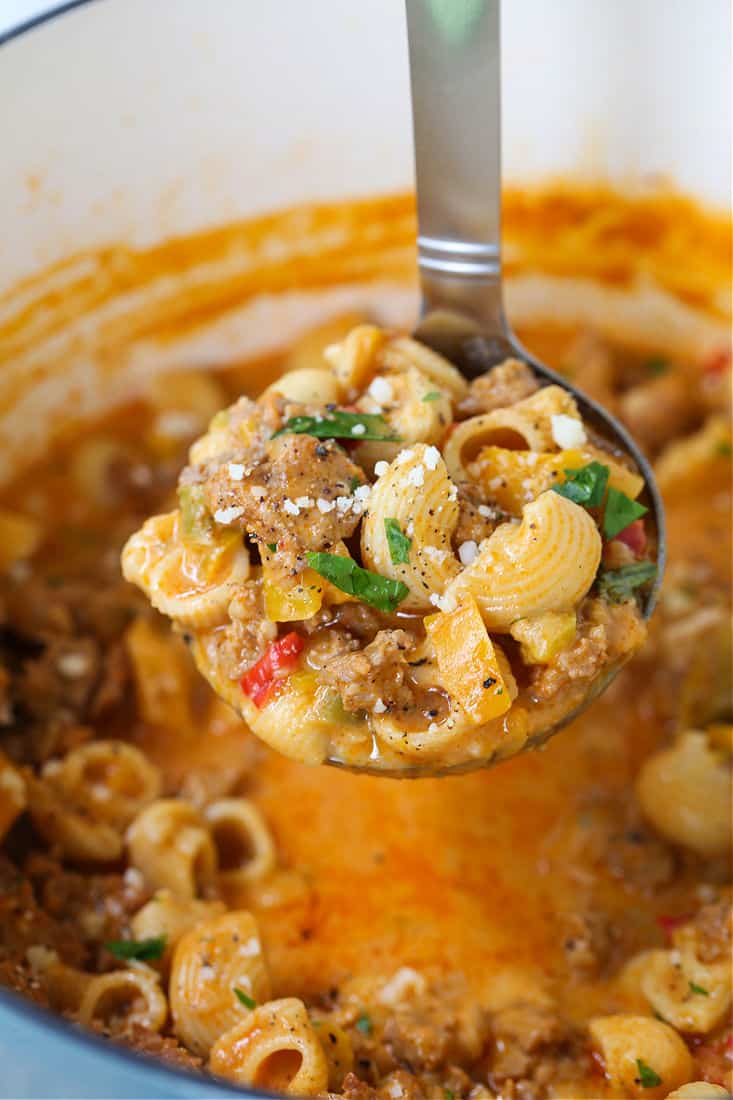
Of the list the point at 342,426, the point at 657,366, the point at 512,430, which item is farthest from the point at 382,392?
the point at 657,366

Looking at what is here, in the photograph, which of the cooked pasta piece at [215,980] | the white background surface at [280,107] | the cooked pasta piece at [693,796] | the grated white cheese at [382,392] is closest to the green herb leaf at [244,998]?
the cooked pasta piece at [215,980]

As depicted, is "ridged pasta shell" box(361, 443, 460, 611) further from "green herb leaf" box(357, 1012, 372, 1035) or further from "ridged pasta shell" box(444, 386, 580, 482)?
"green herb leaf" box(357, 1012, 372, 1035)

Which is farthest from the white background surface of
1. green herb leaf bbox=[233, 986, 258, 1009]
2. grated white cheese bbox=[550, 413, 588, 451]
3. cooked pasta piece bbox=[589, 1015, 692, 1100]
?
cooked pasta piece bbox=[589, 1015, 692, 1100]

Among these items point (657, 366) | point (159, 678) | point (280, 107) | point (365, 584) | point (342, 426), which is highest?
point (280, 107)

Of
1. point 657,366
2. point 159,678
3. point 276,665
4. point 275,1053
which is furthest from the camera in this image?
point 657,366

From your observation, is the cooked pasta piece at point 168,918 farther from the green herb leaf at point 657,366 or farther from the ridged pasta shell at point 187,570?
the green herb leaf at point 657,366

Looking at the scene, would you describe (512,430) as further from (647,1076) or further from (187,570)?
(647,1076)
